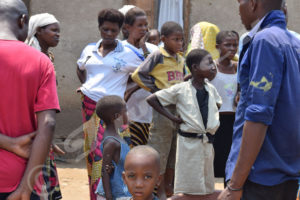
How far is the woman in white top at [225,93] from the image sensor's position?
5.12 meters

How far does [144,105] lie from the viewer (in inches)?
218

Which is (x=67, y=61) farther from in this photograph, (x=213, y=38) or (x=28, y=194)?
(x=28, y=194)

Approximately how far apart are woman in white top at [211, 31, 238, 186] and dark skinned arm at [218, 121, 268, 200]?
8.92 ft

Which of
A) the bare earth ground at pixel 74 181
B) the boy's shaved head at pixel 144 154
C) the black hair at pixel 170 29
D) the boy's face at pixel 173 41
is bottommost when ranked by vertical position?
the bare earth ground at pixel 74 181

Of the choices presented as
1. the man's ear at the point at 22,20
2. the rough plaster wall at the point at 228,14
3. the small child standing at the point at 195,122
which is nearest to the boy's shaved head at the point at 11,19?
the man's ear at the point at 22,20

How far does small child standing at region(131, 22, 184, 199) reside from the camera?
5.10 m

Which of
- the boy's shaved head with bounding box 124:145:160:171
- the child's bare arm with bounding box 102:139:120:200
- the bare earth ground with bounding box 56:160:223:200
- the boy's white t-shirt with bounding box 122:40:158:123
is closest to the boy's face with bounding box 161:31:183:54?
the boy's white t-shirt with bounding box 122:40:158:123

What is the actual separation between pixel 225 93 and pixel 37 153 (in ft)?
9.90

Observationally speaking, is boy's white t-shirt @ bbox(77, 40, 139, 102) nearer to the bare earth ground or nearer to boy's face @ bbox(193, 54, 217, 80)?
boy's face @ bbox(193, 54, 217, 80)

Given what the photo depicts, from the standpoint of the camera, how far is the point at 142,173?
3.07 m

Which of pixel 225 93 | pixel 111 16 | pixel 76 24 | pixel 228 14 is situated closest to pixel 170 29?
pixel 111 16

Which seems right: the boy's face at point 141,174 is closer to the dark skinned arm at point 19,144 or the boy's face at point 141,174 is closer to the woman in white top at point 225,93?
the dark skinned arm at point 19,144

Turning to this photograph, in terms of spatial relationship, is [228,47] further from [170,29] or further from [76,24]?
[76,24]

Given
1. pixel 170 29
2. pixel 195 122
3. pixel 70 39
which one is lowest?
pixel 195 122
